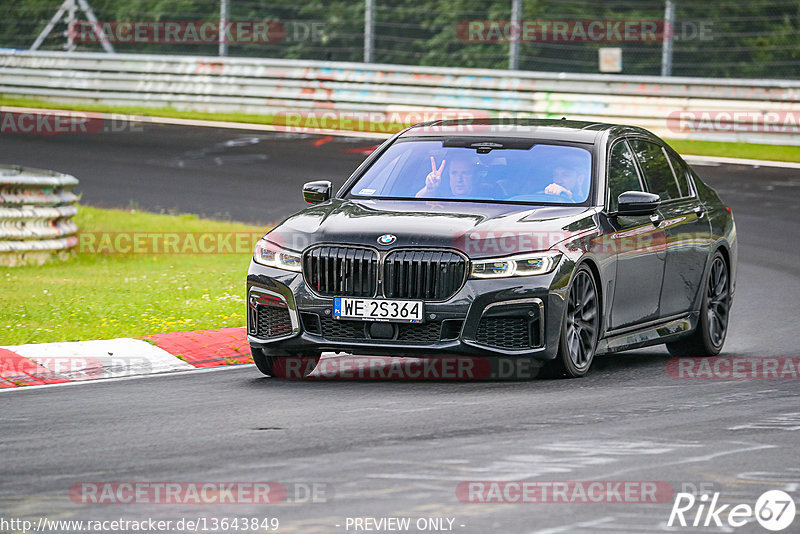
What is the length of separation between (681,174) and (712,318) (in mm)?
1107

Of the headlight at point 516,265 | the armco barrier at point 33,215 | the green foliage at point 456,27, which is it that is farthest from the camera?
the green foliage at point 456,27

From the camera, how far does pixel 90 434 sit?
7.84 metres

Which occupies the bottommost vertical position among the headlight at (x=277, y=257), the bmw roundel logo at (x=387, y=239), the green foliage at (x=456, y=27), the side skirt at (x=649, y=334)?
the side skirt at (x=649, y=334)

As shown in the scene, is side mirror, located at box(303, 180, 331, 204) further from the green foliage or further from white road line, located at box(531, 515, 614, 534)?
the green foliage

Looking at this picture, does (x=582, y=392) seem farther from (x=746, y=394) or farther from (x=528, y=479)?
(x=528, y=479)

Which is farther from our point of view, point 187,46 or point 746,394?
point 187,46

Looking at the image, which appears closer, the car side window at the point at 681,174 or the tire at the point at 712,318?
the tire at the point at 712,318

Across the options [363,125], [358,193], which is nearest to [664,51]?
[363,125]

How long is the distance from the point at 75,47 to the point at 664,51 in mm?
12626

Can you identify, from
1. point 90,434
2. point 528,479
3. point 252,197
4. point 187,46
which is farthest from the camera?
point 187,46

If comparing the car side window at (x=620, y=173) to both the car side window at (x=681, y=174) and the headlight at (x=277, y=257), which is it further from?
the headlight at (x=277, y=257)

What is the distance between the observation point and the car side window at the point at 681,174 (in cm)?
1170

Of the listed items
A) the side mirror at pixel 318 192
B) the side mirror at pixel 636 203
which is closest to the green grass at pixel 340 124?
the side mirror at pixel 636 203

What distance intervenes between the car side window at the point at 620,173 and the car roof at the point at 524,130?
13 centimetres
